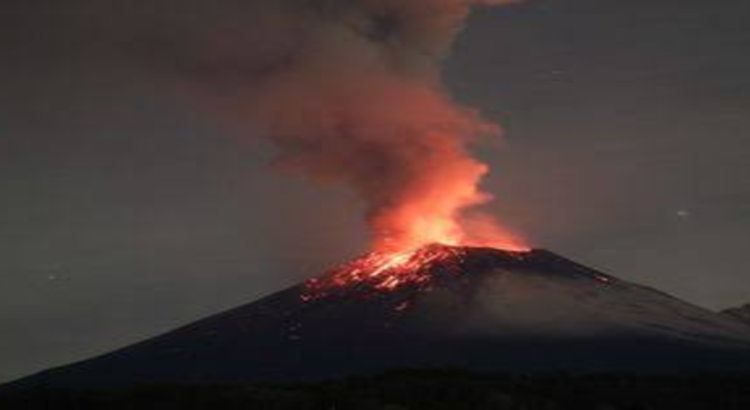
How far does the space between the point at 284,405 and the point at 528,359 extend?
236 feet

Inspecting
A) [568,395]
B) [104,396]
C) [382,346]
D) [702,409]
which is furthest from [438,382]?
[382,346]

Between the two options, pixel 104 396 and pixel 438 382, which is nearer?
pixel 104 396

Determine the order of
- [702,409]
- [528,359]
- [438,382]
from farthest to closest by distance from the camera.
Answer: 1. [528,359]
2. [438,382]
3. [702,409]

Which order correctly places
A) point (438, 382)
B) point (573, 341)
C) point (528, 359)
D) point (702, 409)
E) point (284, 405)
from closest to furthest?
point (284, 405) < point (702, 409) < point (438, 382) < point (528, 359) < point (573, 341)

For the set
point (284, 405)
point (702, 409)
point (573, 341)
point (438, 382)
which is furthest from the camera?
point (573, 341)

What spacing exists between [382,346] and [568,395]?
58.0 m

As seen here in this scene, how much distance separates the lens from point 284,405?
386 ft

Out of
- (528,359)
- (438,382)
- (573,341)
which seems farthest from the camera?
(573,341)

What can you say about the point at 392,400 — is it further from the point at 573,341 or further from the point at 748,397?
the point at 573,341

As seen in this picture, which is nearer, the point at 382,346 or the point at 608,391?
the point at 608,391

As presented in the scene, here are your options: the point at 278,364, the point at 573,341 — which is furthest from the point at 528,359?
the point at 278,364

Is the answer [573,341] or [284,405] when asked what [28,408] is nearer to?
[284,405]

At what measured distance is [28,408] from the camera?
119062mm

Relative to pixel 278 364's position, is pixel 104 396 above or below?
below
